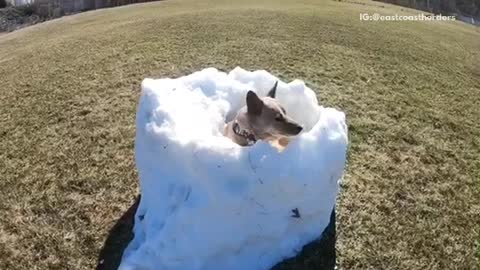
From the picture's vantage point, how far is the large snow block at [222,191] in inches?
113

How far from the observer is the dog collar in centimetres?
303

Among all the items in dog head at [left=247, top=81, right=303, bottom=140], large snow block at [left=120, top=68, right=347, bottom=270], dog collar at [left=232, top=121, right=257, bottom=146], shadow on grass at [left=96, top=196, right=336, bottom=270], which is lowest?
shadow on grass at [left=96, top=196, right=336, bottom=270]

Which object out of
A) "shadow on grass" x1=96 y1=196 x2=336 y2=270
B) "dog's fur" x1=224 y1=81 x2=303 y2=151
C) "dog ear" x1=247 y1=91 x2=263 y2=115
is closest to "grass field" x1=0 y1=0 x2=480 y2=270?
"shadow on grass" x1=96 y1=196 x2=336 y2=270

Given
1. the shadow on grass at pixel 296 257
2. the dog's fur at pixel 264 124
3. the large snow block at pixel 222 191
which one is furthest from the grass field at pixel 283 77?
the dog's fur at pixel 264 124

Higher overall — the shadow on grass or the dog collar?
the dog collar

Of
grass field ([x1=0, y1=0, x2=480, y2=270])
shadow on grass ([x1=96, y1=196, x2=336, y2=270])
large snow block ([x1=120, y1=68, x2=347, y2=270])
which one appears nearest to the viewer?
large snow block ([x1=120, y1=68, x2=347, y2=270])

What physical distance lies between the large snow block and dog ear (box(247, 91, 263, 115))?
0.74ft

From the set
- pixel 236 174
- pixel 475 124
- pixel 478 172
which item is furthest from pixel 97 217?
pixel 475 124

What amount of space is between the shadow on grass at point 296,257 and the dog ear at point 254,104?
95 cm

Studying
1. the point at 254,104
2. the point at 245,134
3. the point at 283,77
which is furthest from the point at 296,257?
the point at 283,77

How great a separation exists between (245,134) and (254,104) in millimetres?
201

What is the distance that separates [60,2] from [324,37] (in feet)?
35.7

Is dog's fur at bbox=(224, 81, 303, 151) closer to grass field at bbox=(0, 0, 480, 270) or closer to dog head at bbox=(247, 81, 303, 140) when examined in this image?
dog head at bbox=(247, 81, 303, 140)

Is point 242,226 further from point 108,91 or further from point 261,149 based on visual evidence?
point 108,91
